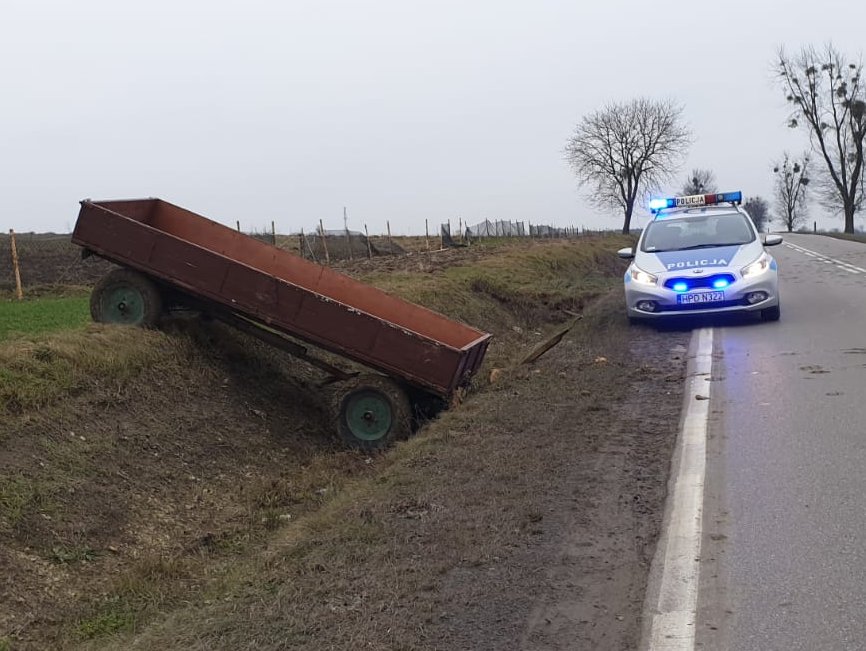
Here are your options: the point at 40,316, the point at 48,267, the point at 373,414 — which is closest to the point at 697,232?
the point at 373,414

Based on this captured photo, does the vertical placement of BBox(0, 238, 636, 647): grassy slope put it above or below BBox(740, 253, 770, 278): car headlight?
below

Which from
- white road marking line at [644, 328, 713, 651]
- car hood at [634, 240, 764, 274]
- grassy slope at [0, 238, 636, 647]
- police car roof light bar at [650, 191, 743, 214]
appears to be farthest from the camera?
police car roof light bar at [650, 191, 743, 214]

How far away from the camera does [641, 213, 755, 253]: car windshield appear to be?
40.7 feet

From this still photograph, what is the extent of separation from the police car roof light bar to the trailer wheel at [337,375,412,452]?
25.9 ft

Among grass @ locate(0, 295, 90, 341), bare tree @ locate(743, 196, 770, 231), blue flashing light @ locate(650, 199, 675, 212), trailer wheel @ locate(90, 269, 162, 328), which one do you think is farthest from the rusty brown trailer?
bare tree @ locate(743, 196, 770, 231)

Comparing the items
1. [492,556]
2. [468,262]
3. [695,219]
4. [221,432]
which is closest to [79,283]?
[468,262]

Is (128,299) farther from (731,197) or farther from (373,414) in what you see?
(731,197)

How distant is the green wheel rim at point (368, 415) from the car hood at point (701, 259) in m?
5.06

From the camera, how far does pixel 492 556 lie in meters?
4.23

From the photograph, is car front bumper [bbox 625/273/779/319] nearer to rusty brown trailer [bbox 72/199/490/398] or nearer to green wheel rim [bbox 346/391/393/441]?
rusty brown trailer [bbox 72/199/490/398]

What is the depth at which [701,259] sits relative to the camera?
11719 mm

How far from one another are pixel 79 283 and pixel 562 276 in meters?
13.7

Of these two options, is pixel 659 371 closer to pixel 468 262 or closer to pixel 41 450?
pixel 41 450

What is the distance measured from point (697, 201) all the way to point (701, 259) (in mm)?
3158
